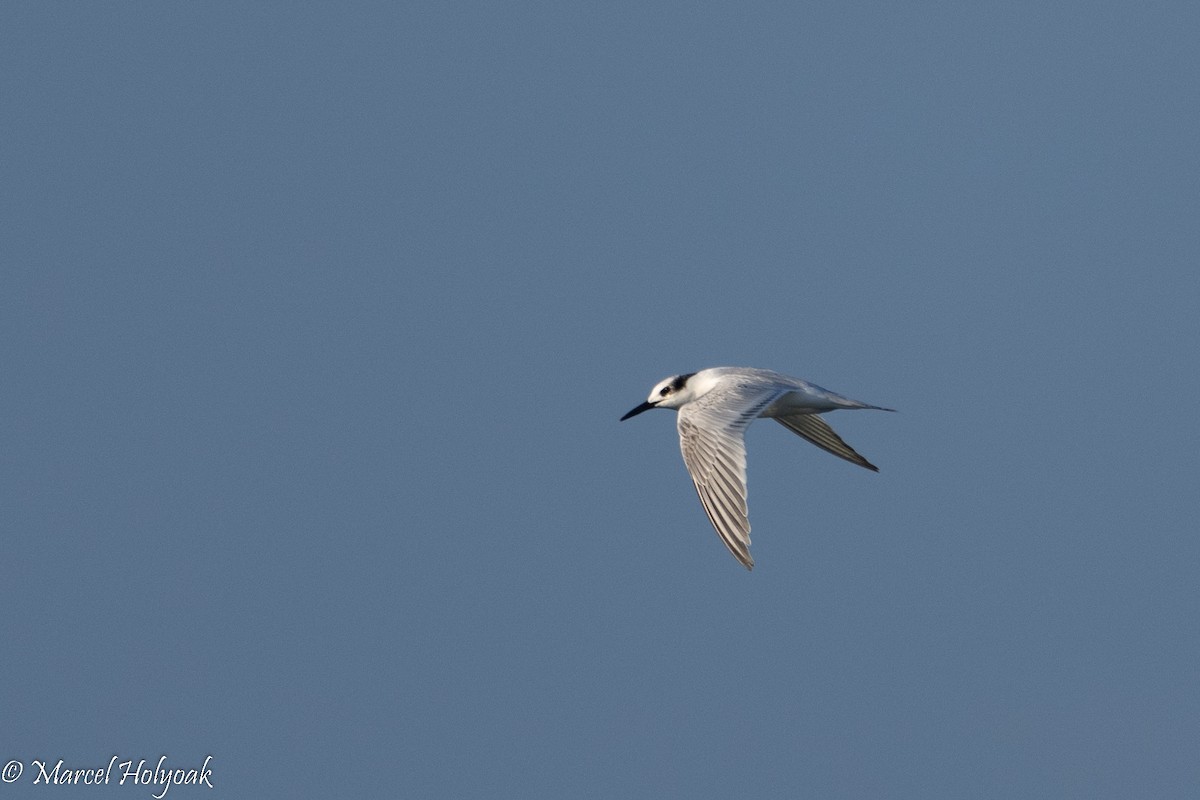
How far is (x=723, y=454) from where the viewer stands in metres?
19.8

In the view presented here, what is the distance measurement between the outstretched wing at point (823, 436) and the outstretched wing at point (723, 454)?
3539 millimetres

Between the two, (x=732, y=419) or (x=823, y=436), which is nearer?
(x=732, y=419)

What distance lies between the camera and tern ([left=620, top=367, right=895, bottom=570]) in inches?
757

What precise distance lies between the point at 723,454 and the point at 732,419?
0.77 meters

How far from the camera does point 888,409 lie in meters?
22.7

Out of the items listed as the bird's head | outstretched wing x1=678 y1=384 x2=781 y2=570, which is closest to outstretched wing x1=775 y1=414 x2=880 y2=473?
the bird's head

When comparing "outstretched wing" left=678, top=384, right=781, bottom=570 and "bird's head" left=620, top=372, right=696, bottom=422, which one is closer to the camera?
"outstretched wing" left=678, top=384, right=781, bottom=570

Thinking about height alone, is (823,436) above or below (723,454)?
above

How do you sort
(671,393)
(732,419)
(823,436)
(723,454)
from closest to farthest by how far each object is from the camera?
(723,454), (732,419), (671,393), (823,436)

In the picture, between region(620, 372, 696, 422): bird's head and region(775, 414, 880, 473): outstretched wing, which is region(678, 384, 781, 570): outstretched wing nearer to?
region(620, 372, 696, 422): bird's head

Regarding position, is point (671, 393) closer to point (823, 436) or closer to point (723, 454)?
point (823, 436)

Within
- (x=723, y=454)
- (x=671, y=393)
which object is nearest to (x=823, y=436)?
(x=671, y=393)

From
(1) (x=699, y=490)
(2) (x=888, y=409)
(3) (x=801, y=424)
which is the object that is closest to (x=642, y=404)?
(3) (x=801, y=424)

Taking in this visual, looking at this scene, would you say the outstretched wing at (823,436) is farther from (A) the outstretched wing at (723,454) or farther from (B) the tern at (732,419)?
(A) the outstretched wing at (723,454)
